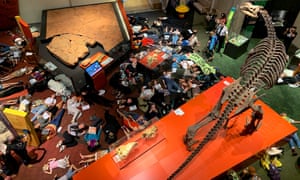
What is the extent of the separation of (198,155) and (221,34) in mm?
4195

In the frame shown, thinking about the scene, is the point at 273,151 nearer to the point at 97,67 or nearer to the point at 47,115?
the point at 97,67

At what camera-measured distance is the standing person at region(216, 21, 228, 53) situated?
757cm

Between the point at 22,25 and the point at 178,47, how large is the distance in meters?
4.47

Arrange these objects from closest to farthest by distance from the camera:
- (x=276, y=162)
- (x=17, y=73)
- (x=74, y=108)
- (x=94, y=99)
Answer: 1. (x=276, y=162)
2. (x=74, y=108)
3. (x=94, y=99)
4. (x=17, y=73)

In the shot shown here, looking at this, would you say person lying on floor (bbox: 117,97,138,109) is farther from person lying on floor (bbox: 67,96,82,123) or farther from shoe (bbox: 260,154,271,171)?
shoe (bbox: 260,154,271,171)

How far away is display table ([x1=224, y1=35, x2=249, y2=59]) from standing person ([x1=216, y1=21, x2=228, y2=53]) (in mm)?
161

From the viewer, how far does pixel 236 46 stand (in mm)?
7695

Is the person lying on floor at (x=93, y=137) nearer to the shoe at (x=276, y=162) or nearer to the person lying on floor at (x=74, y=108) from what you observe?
the person lying on floor at (x=74, y=108)

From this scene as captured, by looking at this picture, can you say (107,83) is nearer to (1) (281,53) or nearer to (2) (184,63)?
(2) (184,63)

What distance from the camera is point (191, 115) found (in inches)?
219

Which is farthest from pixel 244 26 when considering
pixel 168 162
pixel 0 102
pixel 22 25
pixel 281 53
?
pixel 0 102

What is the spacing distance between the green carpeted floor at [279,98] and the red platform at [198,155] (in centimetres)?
68

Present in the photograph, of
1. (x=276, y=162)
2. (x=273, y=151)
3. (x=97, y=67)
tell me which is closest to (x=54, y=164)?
(x=97, y=67)

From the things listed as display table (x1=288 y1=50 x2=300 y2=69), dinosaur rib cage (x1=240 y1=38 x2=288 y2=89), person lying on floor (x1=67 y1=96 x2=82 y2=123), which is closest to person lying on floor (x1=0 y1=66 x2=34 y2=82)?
person lying on floor (x1=67 y1=96 x2=82 y2=123)
